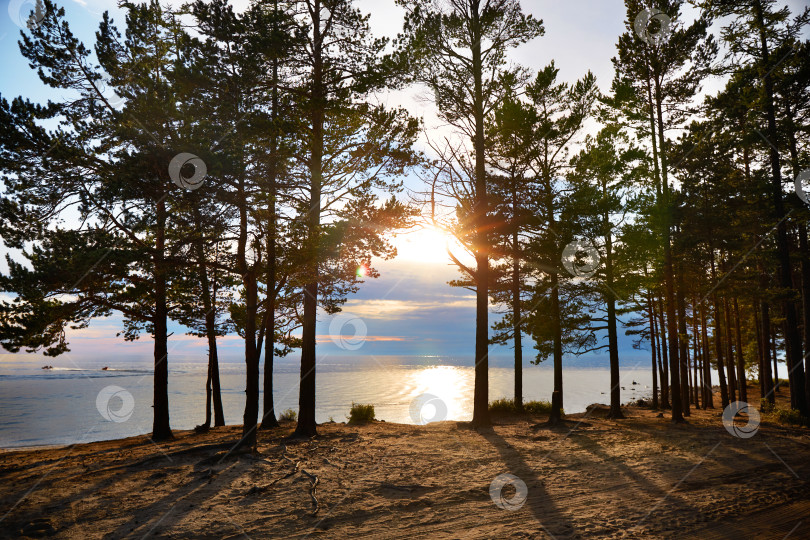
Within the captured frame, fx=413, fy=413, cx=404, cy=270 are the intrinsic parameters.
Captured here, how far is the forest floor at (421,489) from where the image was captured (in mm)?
6227

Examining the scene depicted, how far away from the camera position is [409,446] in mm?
11953

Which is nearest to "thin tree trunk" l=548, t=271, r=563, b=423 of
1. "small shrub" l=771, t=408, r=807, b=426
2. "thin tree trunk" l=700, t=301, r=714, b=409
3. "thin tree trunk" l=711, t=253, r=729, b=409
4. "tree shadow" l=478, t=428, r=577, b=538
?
"tree shadow" l=478, t=428, r=577, b=538

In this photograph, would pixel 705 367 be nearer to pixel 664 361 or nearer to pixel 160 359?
pixel 664 361

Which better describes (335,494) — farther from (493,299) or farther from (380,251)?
(493,299)

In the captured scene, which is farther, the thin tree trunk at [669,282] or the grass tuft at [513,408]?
the grass tuft at [513,408]

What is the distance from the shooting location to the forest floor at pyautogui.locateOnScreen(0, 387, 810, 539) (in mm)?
6227

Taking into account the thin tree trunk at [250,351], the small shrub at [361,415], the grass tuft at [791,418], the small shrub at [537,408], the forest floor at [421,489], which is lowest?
the small shrub at [537,408]

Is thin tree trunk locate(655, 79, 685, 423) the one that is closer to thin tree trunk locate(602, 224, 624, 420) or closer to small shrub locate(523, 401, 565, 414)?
thin tree trunk locate(602, 224, 624, 420)

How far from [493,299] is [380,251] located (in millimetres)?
10437

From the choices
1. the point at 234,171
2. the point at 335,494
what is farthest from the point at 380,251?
the point at 335,494

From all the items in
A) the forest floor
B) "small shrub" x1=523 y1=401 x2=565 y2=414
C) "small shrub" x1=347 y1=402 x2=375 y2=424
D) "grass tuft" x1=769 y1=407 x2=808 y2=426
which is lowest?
"small shrub" x1=523 y1=401 x2=565 y2=414

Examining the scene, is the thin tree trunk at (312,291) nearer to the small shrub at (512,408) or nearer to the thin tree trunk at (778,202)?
the small shrub at (512,408)

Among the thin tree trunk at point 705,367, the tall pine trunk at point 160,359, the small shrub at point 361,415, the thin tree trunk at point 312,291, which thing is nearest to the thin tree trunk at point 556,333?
the small shrub at point 361,415

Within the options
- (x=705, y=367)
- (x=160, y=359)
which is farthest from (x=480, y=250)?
(x=705, y=367)
